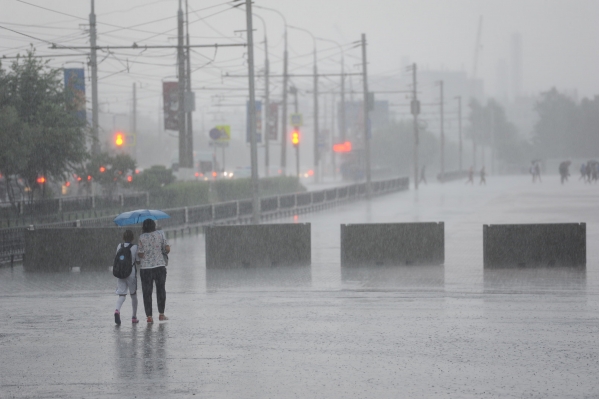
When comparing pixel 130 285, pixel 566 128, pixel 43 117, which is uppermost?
pixel 566 128

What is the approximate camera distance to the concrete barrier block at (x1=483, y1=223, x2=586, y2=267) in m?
20.4

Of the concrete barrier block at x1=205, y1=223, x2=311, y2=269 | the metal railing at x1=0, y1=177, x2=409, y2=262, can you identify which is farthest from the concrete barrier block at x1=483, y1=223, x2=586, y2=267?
the metal railing at x1=0, y1=177, x2=409, y2=262

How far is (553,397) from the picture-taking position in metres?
8.90

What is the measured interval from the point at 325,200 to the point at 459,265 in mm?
27507

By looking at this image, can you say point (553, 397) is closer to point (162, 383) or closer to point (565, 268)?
point (162, 383)

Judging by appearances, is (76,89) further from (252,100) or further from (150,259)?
(150,259)

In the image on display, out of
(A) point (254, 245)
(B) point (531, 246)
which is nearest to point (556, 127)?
(B) point (531, 246)

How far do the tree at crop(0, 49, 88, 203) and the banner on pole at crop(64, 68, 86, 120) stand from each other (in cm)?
20

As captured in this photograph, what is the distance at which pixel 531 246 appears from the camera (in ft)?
67.2

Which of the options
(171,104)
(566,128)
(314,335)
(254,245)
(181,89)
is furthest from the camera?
(566,128)

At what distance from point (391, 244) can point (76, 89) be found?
17.6m

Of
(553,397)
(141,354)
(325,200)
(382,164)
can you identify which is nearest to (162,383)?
(141,354)

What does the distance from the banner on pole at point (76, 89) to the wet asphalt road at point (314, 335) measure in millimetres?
13024

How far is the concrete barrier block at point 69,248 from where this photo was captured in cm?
2152
